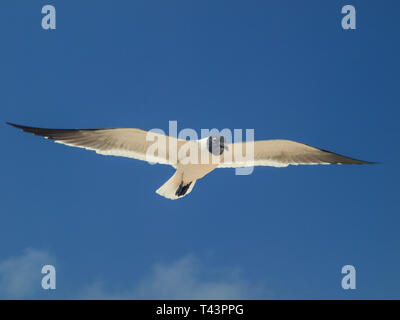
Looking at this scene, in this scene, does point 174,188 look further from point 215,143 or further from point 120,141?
point 120,141

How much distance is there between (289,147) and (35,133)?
3.56m

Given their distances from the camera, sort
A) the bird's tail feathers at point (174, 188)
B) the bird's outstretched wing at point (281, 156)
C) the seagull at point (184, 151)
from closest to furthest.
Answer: the seagull at point (184, 151), the bird's tail feathers at point (174, 188), the bird's outstretched wing at point (281, 156)

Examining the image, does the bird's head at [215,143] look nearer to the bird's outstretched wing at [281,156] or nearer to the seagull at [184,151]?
the seagull at [184,151]

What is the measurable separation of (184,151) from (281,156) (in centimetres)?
152

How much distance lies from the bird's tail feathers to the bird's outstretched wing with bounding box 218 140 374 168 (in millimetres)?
740

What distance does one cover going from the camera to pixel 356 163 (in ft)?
21.4

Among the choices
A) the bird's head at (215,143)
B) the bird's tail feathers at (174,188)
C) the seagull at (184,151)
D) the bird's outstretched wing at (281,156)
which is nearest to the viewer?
the seagull at (184,151)

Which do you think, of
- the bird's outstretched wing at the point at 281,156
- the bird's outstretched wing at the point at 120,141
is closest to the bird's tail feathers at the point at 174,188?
the bird's outstretched wing at the point at 120,141

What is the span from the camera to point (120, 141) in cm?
616

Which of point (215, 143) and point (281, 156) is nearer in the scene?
point (215, 143)

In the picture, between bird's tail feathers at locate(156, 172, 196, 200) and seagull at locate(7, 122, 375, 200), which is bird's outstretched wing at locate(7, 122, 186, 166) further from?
bird's tail feathers at locate(156, 172, 196, 200)

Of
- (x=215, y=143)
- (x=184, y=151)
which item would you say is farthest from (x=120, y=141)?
(x=215, y=143)

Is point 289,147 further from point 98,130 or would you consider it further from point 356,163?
point 98,130

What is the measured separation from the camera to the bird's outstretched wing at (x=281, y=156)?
657cm
